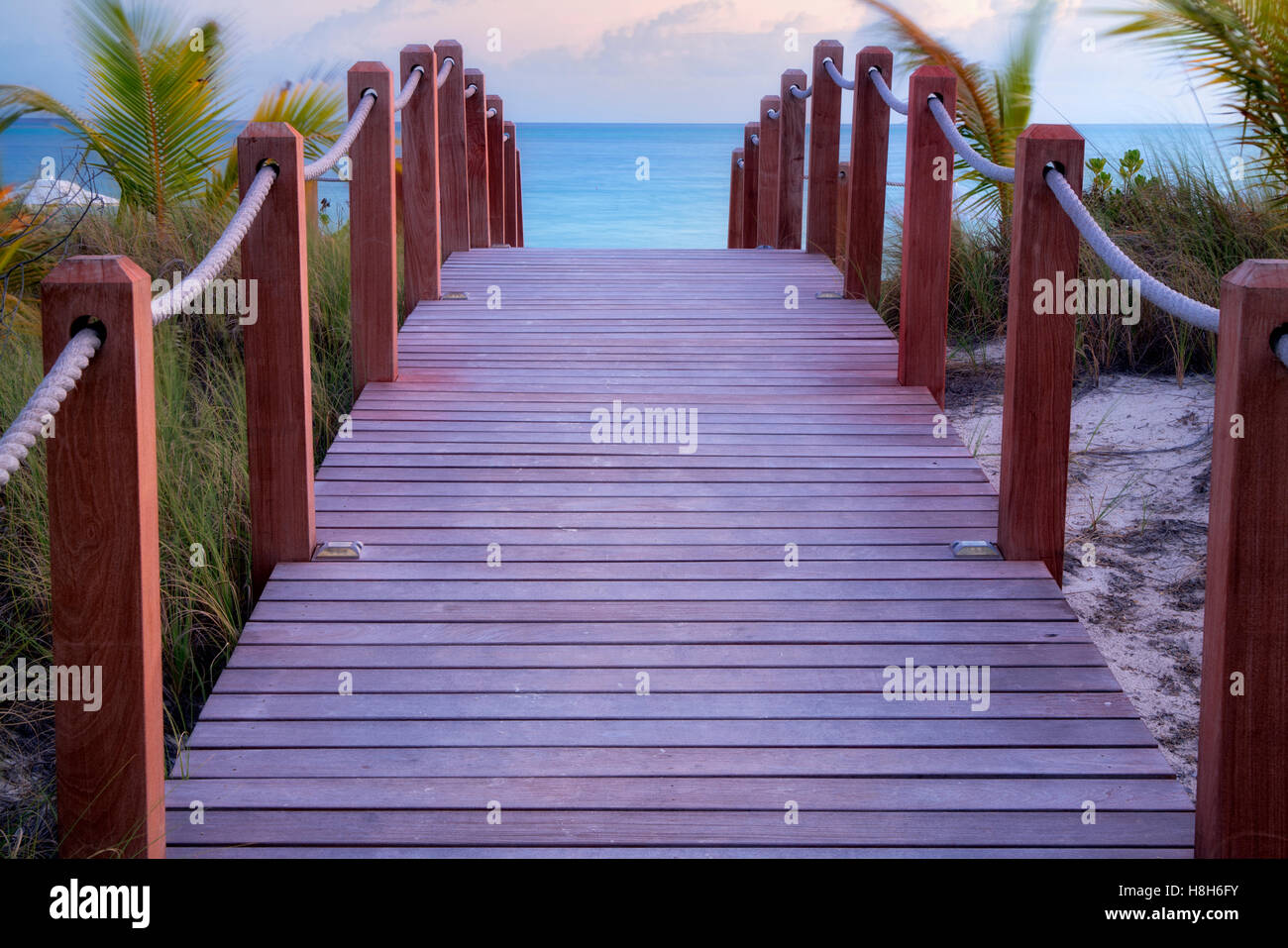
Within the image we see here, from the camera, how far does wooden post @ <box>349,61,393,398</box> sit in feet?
15.5

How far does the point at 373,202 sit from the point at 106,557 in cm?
296

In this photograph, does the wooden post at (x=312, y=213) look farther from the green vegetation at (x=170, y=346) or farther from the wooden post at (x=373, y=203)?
the wooden post at (x=373, y=203)

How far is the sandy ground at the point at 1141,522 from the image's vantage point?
3.57 m

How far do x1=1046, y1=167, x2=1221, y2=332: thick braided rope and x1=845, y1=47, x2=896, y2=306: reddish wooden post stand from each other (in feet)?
9.25

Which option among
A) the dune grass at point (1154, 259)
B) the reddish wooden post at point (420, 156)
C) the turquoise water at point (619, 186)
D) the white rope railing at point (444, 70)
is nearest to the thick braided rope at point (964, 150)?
the dune grass at point (1154, 259)

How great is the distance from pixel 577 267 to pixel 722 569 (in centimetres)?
437

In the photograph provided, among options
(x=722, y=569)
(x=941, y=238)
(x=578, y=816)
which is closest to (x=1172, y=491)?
(x=941, y=238)

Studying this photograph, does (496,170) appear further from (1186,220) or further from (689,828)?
(689,828)

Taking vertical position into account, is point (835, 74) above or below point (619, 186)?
below

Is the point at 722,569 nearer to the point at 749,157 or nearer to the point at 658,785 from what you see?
the point at 658,785

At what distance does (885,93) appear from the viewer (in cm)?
580

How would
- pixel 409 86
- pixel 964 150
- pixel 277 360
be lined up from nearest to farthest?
pixel 277 360, pixel 964 150, pixel 409 86

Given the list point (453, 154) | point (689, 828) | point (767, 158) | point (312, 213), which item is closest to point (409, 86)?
point (453, 154)

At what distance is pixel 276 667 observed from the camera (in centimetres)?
304
